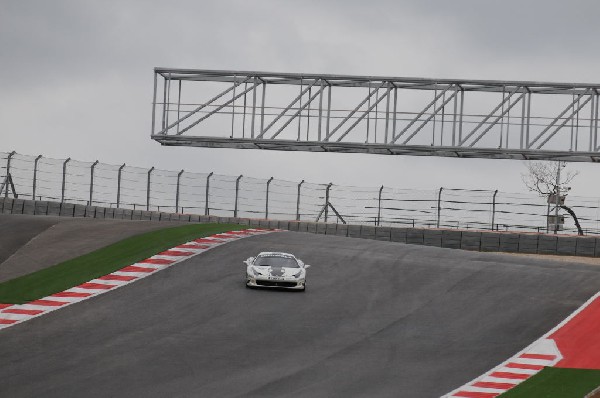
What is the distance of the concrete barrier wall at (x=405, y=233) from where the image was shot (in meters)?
47.1

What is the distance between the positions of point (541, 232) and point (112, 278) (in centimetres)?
2733

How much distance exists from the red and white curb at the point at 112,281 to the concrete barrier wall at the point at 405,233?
32.0 ft

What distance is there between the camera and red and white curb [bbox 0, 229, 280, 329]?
1070 inches

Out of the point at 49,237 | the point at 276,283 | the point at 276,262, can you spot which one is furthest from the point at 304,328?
the point at 49,237

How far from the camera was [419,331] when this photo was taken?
86.4 feet

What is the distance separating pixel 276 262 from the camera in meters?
30.8

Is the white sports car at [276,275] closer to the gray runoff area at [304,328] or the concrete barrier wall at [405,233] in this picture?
the gray runoff area at [304,328]

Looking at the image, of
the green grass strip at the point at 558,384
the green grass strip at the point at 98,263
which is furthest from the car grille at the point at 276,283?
the green grass strip at the point at 558,384

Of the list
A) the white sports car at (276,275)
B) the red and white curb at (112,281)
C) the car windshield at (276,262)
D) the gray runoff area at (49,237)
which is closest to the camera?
the red and white curb at (112,281)

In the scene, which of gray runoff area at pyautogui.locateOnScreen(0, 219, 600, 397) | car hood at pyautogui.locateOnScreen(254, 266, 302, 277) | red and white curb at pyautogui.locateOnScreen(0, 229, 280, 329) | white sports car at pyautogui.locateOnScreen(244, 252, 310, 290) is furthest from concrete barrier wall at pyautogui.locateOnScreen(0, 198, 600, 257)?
car hood at pyautogui.locateOnScreen(254, 266, 302, 277)

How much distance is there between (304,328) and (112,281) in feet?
22.8

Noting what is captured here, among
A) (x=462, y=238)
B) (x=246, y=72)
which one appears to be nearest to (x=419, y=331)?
(x=246, y=72)

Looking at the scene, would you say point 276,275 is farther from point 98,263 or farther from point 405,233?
point 405,233

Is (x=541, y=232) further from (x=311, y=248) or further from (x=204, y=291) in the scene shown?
(x=204, y=291)
